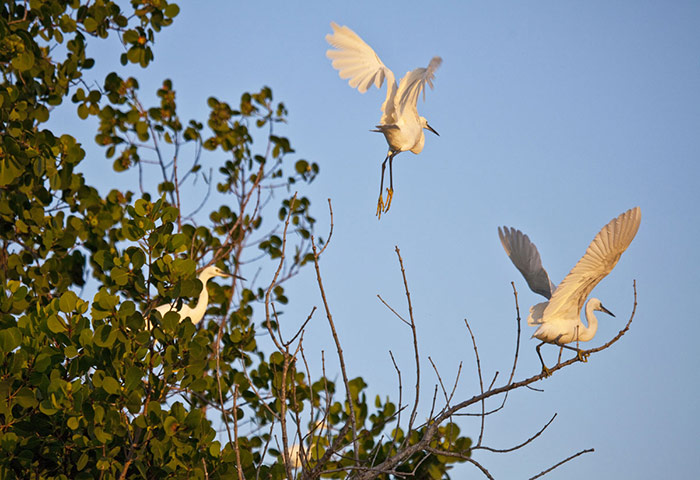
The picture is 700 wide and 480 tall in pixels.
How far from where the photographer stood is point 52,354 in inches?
132

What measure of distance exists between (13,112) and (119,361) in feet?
7.58

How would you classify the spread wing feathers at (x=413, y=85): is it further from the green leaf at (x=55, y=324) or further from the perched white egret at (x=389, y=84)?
the green leaf at (x=55, y=324)

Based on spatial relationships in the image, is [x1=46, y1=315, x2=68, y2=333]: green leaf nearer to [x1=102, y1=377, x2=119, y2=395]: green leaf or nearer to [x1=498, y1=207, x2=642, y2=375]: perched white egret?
[x1=102, y1=377, x2=119, y2=395]: green leaf

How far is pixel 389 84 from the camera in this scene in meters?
4.16

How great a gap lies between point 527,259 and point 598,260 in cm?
80

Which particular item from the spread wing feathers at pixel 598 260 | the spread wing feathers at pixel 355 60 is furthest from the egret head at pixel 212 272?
the spread wing feathers at pixel 598 260

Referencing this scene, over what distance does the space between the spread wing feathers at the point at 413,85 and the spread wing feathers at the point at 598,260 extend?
1.23 metres

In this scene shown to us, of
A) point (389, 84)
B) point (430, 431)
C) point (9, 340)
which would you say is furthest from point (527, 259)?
point (9, 340)

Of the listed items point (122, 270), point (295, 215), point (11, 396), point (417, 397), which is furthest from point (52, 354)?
point (295, 215)

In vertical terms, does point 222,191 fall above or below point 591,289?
above

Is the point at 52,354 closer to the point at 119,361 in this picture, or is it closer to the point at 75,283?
the point at 119,361

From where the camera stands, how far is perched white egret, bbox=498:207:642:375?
413cm

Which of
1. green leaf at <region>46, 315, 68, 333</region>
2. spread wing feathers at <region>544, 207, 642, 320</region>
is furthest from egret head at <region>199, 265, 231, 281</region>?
green leaf at <region>46, 315, 68, 333</region>

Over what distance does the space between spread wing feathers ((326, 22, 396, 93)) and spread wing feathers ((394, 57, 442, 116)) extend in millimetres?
223
